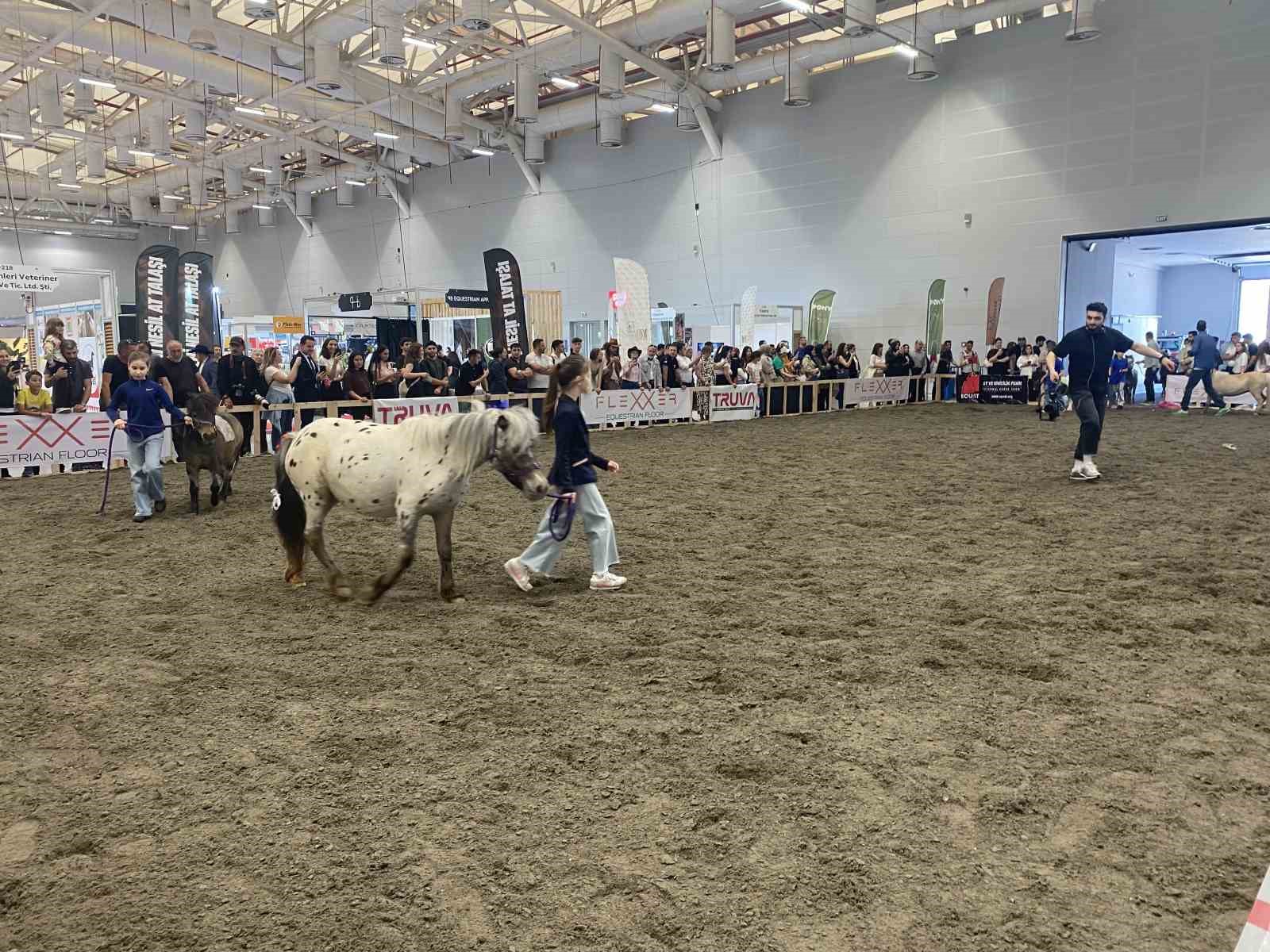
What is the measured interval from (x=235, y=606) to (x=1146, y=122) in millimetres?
21667

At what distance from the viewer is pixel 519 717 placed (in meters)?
3.85

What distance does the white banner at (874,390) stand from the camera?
A: 2166 centimetres

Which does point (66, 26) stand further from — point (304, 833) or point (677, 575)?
point (304, 833)

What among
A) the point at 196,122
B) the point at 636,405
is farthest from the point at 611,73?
the point at 196,122

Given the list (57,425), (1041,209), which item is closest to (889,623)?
(57,425)

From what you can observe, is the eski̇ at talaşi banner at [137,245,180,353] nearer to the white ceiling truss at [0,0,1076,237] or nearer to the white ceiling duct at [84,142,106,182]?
the white ceiling truss at [0,0,1076,237]

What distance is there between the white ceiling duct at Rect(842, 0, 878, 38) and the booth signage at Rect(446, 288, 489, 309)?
1081cm

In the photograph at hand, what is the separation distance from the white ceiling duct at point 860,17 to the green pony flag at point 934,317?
6.46 metres

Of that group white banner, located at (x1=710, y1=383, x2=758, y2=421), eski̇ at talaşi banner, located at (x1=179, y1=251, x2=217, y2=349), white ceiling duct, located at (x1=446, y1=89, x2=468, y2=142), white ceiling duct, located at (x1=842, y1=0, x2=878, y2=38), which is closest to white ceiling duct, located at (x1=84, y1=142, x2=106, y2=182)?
white ceiling duct, located at (x1=446, y1=89, x2=468, y2=142)

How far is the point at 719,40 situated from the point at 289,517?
16.6 meters

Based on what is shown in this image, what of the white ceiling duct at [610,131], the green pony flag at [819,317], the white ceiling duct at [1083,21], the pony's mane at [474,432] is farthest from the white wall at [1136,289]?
the pony's mane at [474,432]

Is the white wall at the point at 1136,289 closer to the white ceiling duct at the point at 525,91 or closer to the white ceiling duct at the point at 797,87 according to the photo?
the white ceiling duct at the point at 797,87

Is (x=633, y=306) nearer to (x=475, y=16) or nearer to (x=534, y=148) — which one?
(x=475, y=16)

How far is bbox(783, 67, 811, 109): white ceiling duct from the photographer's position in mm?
22016
